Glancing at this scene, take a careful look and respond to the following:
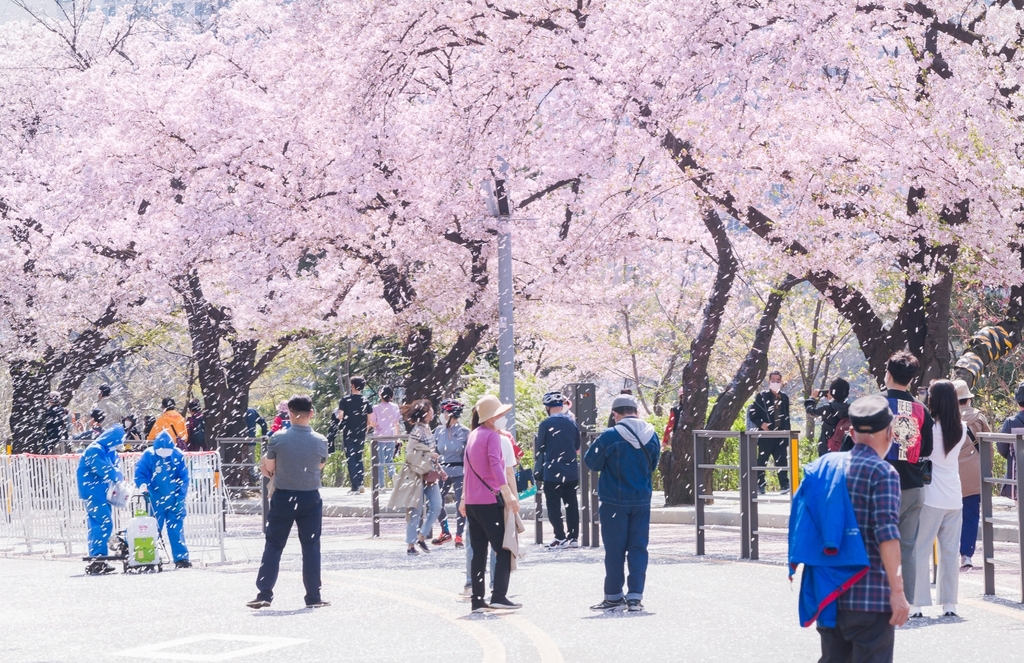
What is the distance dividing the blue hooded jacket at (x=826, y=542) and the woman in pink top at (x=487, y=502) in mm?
5287

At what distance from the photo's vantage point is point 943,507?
33.3 ft

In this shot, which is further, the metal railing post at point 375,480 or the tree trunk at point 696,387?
the tree trunk at point 696,387

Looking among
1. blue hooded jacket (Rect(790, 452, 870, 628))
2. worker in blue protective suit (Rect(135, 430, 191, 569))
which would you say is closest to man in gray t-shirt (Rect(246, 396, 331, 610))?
worker in blue protective suit (Rect(135, 430, 191, 569))

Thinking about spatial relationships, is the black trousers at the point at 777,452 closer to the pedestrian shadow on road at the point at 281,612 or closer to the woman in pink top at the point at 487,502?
the woman in pink top at the point at 487,502

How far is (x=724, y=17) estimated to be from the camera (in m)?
19.5

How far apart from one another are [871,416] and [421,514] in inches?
427

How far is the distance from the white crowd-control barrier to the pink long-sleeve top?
5868 millimetres

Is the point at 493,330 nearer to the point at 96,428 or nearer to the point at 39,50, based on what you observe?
the point at 96,428

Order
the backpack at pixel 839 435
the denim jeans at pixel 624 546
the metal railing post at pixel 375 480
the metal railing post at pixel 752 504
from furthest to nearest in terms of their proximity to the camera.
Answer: the metal railing post at pixel 375 480
the metal railing post at pixel 752 504
the denim jeans at pixel 624 546
the backpack at pixel 839 435

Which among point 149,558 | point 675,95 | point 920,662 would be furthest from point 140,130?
point 920,662

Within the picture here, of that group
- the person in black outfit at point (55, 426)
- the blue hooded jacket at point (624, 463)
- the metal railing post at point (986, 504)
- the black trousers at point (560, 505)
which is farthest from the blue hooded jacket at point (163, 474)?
the person in black outfit at point (55, 426)

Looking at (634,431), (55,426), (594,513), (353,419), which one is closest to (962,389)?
(634,431)

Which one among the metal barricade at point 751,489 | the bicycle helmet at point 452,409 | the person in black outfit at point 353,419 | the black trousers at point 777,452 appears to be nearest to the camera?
the metal barricade at point 751,489

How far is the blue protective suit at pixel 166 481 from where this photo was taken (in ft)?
49.6
